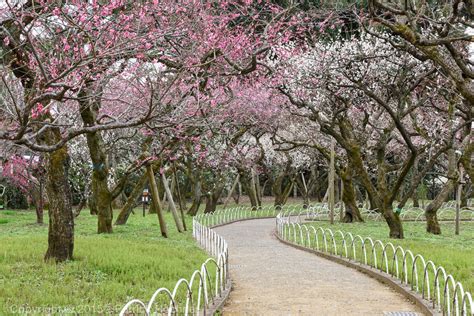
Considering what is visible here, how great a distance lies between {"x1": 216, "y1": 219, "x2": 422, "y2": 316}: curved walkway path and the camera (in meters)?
9.11

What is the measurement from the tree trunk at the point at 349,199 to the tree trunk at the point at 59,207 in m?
16.7

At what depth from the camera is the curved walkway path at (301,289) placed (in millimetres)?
9109

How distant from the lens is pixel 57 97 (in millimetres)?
7523

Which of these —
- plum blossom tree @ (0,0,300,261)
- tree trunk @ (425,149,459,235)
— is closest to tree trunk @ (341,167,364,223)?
tree trunk @ (425,149,459,235)

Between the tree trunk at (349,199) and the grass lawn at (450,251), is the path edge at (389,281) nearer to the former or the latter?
the grass lawn at (450,251)

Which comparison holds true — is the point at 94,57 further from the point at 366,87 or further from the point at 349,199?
the point at 349,199

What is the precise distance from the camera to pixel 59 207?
1249cm

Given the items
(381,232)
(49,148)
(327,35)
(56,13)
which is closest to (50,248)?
(49,148)

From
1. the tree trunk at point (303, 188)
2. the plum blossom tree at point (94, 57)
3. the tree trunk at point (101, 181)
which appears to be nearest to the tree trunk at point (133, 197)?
the tree trunk at point (101, 181)

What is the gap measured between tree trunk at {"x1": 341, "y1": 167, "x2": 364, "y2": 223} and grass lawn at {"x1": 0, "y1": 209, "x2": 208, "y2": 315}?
517 inches

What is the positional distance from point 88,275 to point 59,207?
2592mm

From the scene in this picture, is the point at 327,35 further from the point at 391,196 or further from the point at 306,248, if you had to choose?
the point at 306,248

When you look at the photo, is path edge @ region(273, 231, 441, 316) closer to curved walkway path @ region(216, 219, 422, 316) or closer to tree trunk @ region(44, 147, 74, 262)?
curved walkway path @ region(216, 219, 422, 316)

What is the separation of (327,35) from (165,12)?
14.5 m
